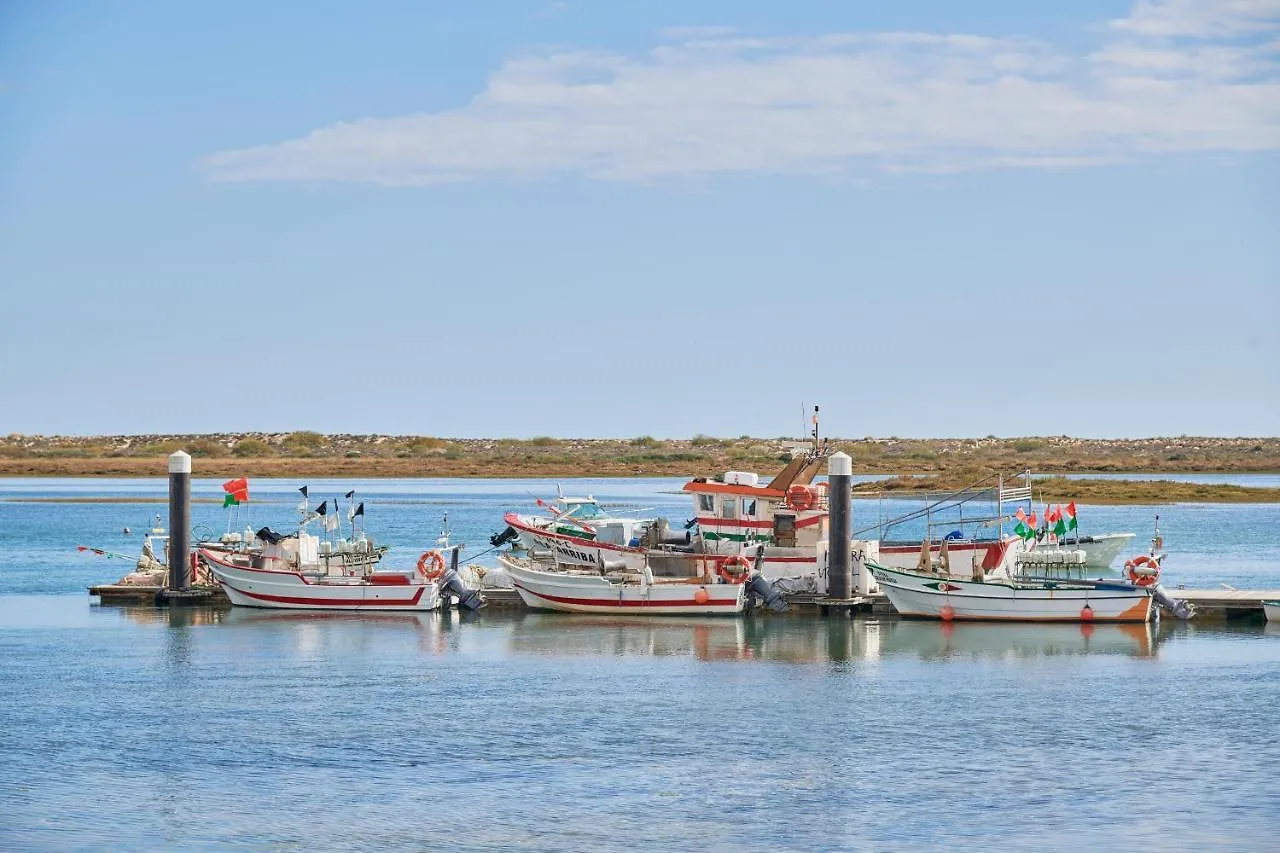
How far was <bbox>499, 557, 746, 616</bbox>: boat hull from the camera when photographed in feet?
140

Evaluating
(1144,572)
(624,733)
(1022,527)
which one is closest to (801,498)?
(1022,527)

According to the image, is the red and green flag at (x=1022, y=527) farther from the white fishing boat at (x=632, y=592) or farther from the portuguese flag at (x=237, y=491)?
the portuguese flag at (x=237, y=491)

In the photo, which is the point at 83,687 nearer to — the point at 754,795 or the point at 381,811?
the point at 381,811

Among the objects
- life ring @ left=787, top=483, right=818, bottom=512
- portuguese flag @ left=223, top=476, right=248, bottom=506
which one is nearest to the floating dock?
portuguese flag @ left=223, top=476, right=248, bottom=506

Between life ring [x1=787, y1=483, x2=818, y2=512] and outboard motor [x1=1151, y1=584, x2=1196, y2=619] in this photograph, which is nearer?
outboard motor [x1=1151, y1=584, x2=1196, y2=619]

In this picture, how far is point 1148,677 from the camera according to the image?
34.1m

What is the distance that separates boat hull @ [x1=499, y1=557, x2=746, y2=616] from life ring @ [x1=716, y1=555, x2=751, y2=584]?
326 millimetres

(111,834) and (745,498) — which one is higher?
(745,498)

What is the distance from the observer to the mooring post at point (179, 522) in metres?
44.5

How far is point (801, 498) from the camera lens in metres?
44.3

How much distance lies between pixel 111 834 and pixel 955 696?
52.3 feet

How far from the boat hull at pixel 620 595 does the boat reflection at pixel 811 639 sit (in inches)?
15.2

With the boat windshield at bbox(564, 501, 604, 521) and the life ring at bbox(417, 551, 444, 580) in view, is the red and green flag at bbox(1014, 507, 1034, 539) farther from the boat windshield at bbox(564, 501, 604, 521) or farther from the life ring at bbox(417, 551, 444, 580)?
the life ring at bbox(417, 551, 444, 580)

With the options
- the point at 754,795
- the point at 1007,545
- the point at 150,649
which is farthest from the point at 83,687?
the point at 1007,545
